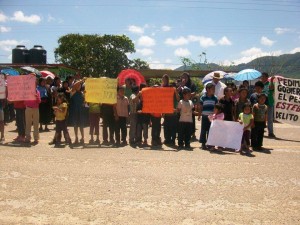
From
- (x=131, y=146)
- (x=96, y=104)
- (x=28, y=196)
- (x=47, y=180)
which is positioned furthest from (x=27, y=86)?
(x=28, y=196)

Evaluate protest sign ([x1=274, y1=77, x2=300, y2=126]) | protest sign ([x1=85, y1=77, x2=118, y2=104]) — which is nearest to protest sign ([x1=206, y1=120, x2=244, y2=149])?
protest sign ([x1=85, y1=77, x2=118, y2=104])

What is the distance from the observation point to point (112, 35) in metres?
51.8

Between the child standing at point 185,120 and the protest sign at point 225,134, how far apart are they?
0.58 m

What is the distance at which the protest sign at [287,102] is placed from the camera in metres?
11.6

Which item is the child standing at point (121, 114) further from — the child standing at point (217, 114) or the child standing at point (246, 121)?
the child standing at point (246, 121)

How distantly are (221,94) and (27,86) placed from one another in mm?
5684

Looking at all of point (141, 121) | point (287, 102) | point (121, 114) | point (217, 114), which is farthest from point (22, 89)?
point (287, 102)

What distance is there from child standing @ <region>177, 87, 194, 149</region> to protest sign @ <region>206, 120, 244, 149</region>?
0.58 metres

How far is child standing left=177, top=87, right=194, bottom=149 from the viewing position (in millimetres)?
9383

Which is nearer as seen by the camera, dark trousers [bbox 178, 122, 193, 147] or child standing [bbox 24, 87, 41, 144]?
dark trousers [bbox 178, 122, 193, 147]

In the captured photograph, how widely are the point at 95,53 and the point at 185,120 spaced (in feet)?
135

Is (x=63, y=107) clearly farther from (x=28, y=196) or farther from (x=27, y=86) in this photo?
(x=28, y=196)

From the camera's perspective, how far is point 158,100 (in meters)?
9.63

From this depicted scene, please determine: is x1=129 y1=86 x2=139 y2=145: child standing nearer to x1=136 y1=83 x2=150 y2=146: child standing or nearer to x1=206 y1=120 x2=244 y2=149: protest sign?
x1=136 y1=83 x2=150 y2=146: child standing
